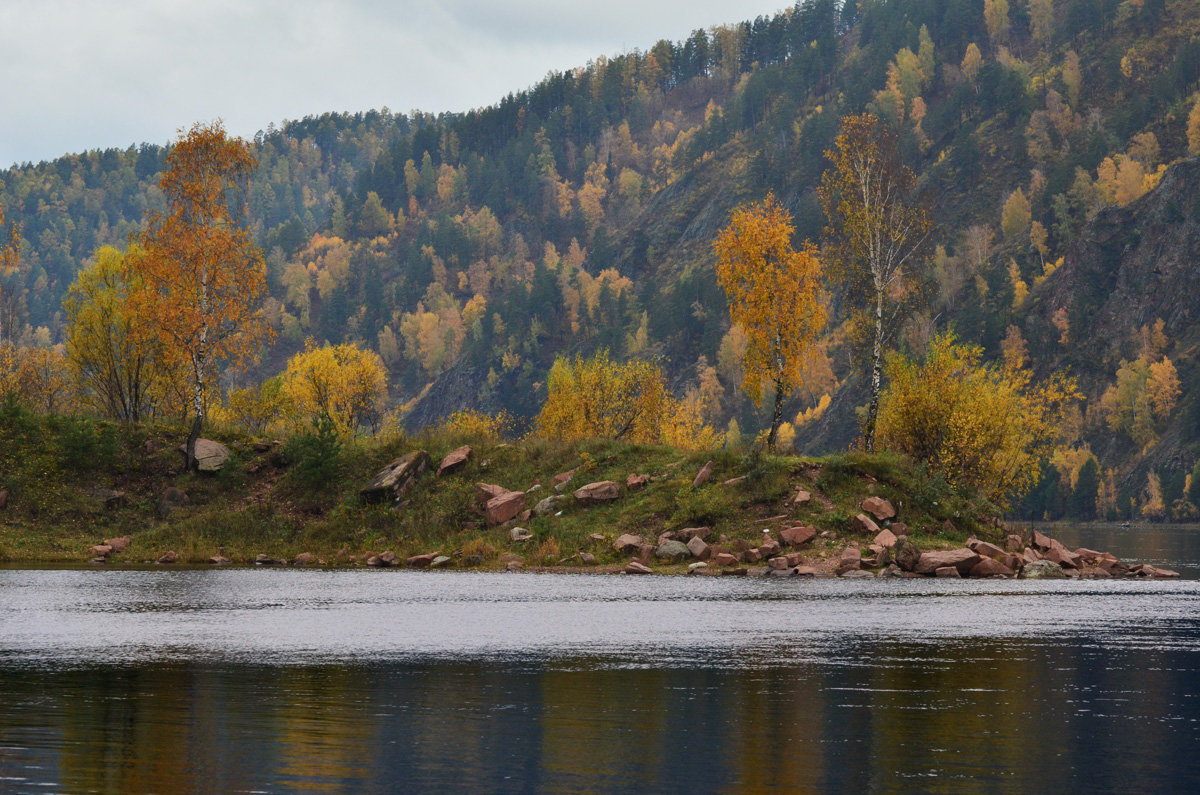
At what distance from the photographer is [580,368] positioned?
9844cm

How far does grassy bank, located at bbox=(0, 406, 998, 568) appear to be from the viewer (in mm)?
55000

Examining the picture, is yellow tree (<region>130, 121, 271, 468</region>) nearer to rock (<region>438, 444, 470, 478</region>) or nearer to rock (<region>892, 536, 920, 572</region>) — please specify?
rock (<region>438, 444, 470, 478</region>)

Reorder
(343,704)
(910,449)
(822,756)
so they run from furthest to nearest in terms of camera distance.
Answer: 1. (910,449)
2. (343,704)
3. (822,756)

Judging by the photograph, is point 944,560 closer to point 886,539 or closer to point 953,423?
point 886,539

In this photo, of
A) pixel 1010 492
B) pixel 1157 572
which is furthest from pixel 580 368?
pixel 1157 572

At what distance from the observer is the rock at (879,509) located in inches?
2134

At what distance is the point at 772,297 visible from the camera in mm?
66188

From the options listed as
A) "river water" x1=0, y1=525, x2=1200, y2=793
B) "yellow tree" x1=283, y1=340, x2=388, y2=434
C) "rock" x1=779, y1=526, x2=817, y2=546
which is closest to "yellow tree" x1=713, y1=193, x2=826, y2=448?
"rock" x1=779, y1=526, x2=817, y2=546

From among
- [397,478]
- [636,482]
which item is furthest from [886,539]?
[397,478]

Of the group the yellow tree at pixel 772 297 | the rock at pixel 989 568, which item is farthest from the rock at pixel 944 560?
the yellow tree at pixel 772 297

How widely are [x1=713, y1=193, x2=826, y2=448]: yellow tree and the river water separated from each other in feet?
103

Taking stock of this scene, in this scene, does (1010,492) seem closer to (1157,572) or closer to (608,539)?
(1157,572)

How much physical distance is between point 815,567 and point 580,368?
5068 centimetres

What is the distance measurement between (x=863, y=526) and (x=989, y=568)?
569cm
